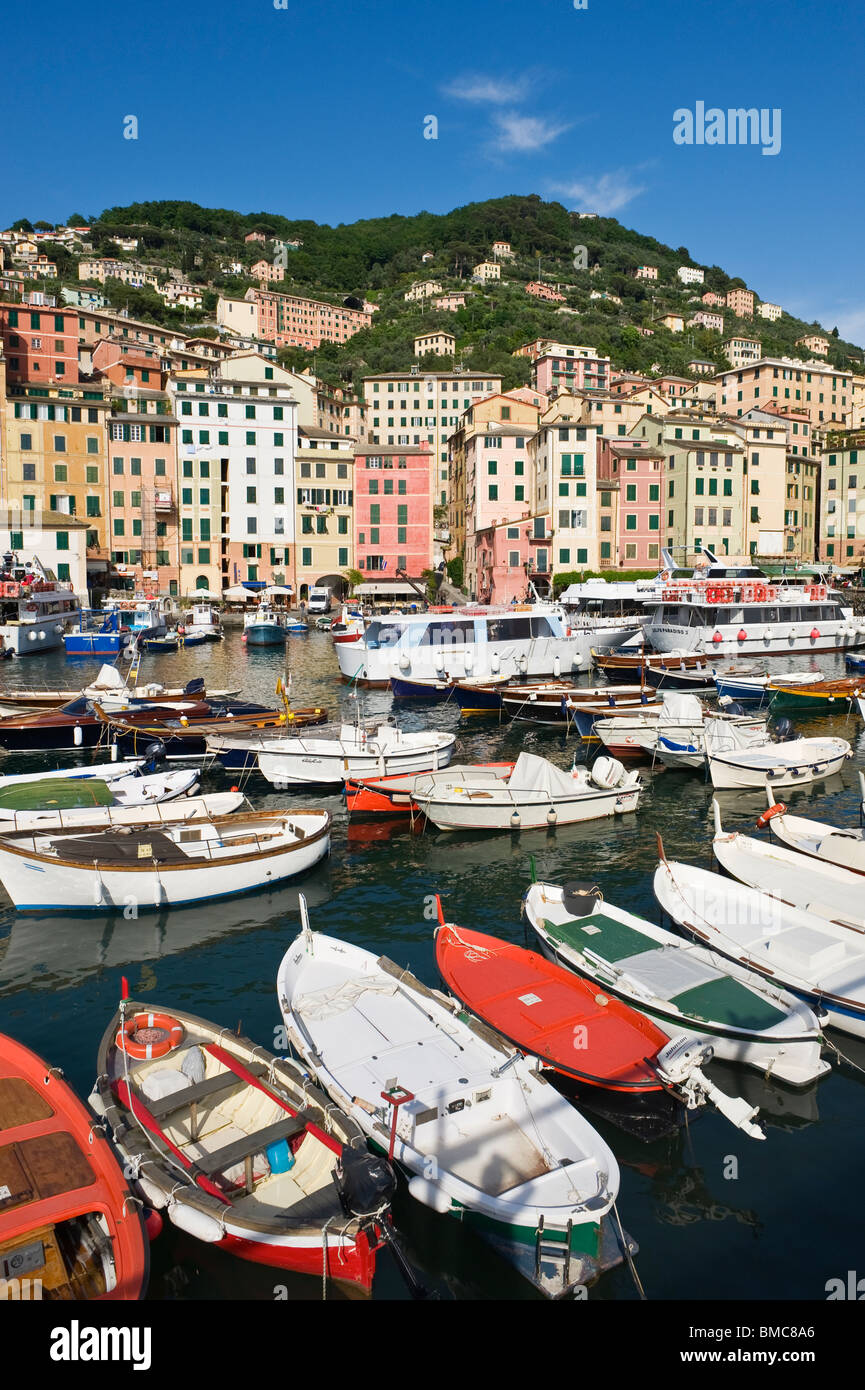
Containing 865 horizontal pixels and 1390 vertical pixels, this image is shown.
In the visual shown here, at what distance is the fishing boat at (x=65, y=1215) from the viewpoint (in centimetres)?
580

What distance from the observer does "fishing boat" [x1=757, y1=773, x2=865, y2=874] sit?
45.8 ft

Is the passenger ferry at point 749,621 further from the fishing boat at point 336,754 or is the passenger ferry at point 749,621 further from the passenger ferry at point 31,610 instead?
the passenger ferry at point 31,610

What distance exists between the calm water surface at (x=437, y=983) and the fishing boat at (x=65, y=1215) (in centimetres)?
115

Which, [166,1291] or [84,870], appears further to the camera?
[84,870]

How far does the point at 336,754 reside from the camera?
2167cm

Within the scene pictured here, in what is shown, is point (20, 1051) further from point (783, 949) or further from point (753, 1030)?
point (783, 949)

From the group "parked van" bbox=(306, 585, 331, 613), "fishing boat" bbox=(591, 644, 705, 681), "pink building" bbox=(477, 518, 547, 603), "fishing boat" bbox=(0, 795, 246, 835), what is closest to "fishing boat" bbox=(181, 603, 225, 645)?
"parked van" bbox=(306, 585, 331, 613)

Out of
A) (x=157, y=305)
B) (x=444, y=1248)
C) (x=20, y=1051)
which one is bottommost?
(x=444, y=1248)

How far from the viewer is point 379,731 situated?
22531 millimetres

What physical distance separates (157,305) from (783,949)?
453 ft

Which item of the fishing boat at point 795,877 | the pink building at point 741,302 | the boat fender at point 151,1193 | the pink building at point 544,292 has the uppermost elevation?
the pink building at point 741,302

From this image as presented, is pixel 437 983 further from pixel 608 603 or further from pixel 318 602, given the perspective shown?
pixel 318 602

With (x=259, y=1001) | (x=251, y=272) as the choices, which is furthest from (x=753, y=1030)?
(x=251, y=272)

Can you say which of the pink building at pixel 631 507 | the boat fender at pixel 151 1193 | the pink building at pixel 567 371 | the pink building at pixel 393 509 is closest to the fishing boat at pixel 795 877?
the boat fender at pixel 151 1193
